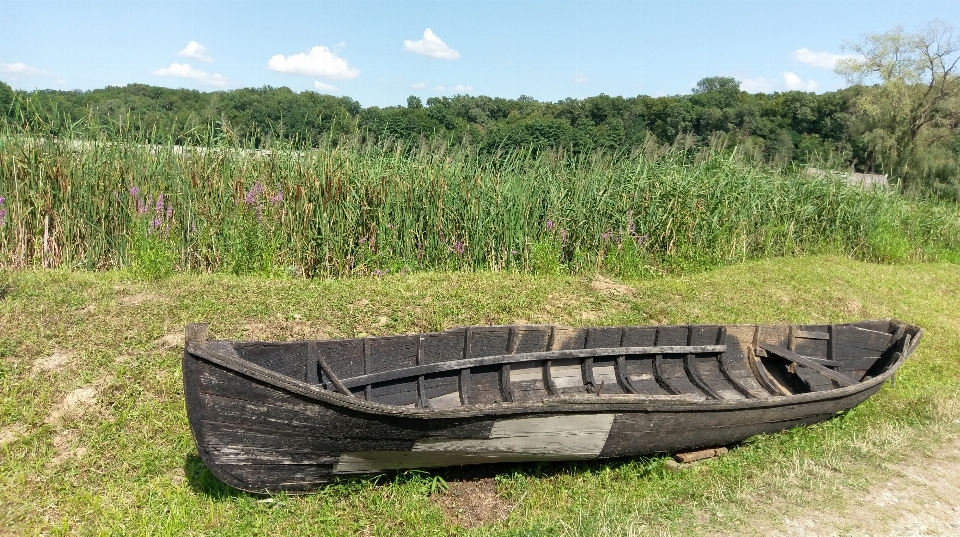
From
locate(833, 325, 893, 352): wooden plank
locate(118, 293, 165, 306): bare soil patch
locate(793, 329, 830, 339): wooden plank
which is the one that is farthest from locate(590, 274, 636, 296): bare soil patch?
locate(118, 293, 165, 306): bare soil patch

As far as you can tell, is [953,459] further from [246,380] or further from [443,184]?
[443,184]

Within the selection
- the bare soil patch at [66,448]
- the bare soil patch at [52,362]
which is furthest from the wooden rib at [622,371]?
the bare soil patch at [52,362]

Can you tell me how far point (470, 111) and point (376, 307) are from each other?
16.8 metres

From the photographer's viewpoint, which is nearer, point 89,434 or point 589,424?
point 589,424

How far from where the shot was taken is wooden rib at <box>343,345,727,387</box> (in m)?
4.66

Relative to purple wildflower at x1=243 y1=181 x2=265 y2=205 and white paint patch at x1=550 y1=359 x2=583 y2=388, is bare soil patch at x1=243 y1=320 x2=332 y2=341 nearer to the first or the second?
white paint patch at x1=550 y1=359 x2=583 y2=388

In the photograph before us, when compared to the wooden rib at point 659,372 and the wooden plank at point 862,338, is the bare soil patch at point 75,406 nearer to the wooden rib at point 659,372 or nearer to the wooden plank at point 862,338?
the wooden rib at point 659,372

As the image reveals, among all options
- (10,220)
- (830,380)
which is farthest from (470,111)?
(830,380)

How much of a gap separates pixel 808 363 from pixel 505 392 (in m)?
2.77

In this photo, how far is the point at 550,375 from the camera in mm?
5199

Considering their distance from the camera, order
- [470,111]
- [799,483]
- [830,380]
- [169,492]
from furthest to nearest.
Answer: [470,111]
[830,380]
[799,483]
[169,492]

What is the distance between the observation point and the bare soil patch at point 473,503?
4.02m

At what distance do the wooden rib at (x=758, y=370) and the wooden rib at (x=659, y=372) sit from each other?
931 millimetres

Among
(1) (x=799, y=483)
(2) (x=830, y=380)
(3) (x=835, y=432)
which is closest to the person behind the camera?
(1) (x=799, y=483)
